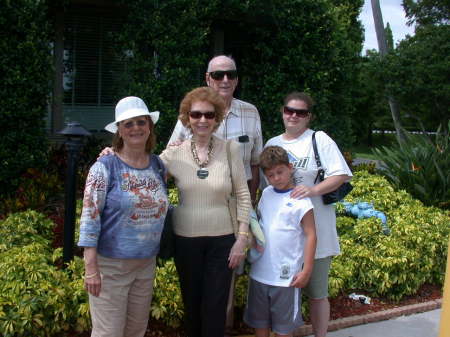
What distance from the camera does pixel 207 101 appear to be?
2.81 meters

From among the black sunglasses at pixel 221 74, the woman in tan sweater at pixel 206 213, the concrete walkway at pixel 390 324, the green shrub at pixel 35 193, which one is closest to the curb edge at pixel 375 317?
the concrete walkway at pixel 390 324

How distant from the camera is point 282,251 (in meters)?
2.98

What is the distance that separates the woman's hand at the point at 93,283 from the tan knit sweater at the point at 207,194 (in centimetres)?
51

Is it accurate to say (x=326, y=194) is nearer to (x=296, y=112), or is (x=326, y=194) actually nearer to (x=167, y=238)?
(x=296, y=112)

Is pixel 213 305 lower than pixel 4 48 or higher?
lower

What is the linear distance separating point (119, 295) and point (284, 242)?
0.99m

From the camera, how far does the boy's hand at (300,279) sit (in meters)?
2.95

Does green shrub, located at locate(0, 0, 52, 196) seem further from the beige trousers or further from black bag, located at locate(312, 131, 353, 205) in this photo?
A: black bag, located at locate(312, 131, 353, 205)

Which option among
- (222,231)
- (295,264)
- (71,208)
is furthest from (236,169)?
(71,208)

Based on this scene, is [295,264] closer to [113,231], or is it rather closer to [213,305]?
[213,305]

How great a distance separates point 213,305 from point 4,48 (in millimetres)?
4163

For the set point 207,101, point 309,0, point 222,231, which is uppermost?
point 309,0

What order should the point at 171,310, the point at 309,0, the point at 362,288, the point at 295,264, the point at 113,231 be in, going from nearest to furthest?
the point at 113,231, the point at 295,264, the point at 171,310, the point at 362,288, the point at 309,0

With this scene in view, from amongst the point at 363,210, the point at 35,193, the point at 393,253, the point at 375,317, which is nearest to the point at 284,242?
the point at 375,317
